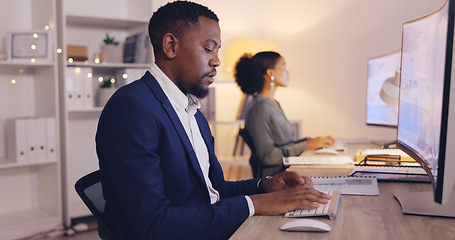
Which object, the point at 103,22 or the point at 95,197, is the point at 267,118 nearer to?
the point at 95,197

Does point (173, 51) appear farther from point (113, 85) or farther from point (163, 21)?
point (113, 85)

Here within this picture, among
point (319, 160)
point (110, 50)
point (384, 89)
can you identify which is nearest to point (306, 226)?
point (319, 160)

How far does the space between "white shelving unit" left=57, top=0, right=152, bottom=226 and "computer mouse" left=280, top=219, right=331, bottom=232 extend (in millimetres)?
2721

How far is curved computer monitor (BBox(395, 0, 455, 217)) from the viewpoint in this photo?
3.11 feet

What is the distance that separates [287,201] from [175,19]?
2.09 ft

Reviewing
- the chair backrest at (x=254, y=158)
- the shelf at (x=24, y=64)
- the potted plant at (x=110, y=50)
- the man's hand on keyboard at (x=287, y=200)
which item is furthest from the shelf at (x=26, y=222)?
the man's hand on keyboard at (x=287, y=200)

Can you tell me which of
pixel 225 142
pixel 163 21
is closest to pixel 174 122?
pixel 163 21

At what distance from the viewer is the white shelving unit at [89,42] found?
3.51 metres

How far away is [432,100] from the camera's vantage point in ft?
3.63

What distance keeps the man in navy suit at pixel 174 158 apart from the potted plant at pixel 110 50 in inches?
91.7

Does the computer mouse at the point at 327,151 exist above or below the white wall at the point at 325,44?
below

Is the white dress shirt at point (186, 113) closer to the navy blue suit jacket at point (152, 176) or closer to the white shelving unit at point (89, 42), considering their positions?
the navy blue suit jacket at point (152, 176)

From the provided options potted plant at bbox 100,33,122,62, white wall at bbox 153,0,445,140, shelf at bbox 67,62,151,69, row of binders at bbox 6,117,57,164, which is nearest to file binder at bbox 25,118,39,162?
row of binders at bbox 6,117,57,164

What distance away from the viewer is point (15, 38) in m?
3.21
